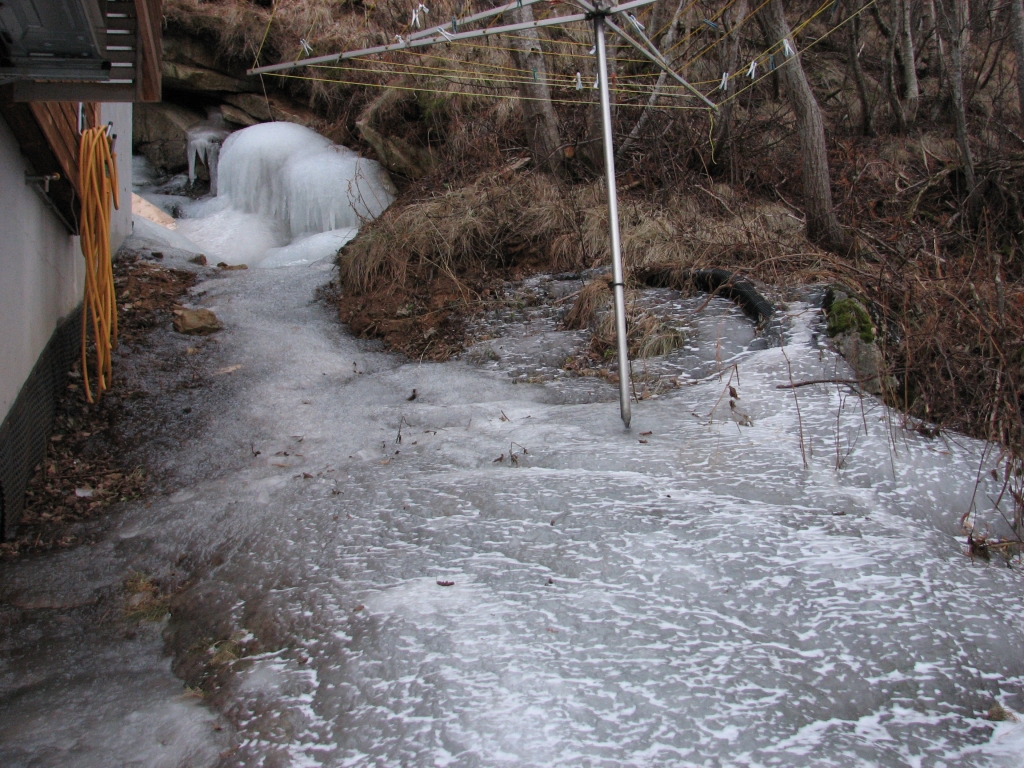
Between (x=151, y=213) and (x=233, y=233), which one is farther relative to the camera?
(x=233, y=233)

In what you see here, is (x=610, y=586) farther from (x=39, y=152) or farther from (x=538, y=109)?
(x=538, y=109)

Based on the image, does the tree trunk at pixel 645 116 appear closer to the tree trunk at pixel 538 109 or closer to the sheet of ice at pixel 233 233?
the tree trunk at pixel 538 109

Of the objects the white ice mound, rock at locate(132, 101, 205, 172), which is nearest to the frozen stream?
the white ice mound

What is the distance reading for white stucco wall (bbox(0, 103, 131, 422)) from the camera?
2502mm

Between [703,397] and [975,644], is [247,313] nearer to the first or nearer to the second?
[703,397]

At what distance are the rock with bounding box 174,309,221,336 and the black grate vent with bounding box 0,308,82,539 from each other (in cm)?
77

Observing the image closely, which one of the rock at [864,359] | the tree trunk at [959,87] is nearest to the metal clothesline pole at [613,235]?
the rock at [864,359]

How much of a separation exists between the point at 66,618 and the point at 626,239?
377cm

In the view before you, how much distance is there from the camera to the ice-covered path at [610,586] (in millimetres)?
1404

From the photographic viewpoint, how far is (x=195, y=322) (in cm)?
429

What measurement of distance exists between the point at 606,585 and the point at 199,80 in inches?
345

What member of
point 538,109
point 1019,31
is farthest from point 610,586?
point 538,109

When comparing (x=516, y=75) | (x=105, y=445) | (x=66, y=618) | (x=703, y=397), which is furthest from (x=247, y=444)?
(x=516, y=75)

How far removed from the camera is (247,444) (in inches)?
118
